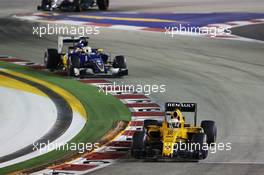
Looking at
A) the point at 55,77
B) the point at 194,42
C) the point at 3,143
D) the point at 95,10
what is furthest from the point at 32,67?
the point at 95,10

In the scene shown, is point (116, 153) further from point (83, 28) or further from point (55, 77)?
point (83, 28)

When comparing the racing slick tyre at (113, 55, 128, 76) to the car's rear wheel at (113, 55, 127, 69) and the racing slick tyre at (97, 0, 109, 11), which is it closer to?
the car's rear wheel at (113, 55, 127, 69)

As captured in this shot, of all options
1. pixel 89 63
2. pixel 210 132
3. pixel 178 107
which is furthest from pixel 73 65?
pixel 210 132

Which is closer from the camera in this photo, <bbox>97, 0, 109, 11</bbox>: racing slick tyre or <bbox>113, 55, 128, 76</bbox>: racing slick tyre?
<bbox>113, 55, 128, 76</bbox>: racing slick tyre

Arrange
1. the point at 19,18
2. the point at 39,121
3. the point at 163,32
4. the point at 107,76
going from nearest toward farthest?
1. the point at 39,121
2. the point at 107,76
3. the point at 163,32
4. the point at 19,18

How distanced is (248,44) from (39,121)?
1439 centimetres

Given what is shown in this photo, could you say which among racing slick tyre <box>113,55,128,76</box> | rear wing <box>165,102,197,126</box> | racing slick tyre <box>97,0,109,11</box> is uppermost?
racing slick tyre <box>97,0,109,11</box>

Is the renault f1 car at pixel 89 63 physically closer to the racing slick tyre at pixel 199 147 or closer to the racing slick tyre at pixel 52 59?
the racing slick tyre at pixel 52 59

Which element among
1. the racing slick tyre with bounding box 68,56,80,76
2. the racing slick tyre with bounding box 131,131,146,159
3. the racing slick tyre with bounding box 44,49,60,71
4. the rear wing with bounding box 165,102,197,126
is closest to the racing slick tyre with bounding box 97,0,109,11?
the racing slick tyre with bounding box 44,49,60,71

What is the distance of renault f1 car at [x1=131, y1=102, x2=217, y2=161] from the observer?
17031mm

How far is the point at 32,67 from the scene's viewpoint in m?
28.3

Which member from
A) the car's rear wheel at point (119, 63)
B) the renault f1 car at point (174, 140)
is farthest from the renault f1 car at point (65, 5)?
the renault f1 car at point (174, 140)

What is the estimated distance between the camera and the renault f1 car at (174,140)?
17.0 m

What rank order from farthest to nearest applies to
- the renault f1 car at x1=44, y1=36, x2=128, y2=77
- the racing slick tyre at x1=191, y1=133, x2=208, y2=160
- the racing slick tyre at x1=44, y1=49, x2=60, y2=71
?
the racing slick tyre at x1=44, y1=49, x2=60, y2=71 → the renault f1 car at x1=44, y1=36, x2=128, y2=77 → the racing slick tyre at x1=191, y1=133, x2=208, y2=160
